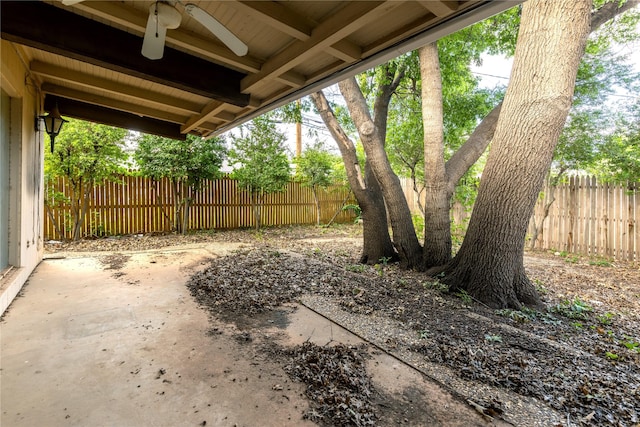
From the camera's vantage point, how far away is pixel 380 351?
7.61ft

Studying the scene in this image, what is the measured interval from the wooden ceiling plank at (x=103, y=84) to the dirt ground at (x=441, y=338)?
8.25 feet

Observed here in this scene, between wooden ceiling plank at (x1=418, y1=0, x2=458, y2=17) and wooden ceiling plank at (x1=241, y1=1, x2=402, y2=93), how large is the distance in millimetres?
182

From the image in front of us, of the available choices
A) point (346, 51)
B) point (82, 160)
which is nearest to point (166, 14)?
point (346, 51)

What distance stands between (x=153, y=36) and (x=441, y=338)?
3.14 meters

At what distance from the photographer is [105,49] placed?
2605 mm

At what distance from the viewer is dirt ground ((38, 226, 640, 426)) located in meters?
1.71

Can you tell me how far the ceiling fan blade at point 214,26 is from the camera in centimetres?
184

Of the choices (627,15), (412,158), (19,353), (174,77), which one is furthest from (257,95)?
(627,15)

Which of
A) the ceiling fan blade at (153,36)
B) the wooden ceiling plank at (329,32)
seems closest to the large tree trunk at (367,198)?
the wooden ceiling plank at (329,32)

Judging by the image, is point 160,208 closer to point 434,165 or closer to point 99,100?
point 99,100

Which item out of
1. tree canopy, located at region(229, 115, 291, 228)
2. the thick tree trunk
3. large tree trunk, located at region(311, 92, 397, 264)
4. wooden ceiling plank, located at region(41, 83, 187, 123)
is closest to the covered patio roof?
wooden ceiling plank, located at region(41, 83, 187, 123)

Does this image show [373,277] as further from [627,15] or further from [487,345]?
[627,15]

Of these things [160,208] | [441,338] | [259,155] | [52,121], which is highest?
[259,155]

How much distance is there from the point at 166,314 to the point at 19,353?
1.04 meters
